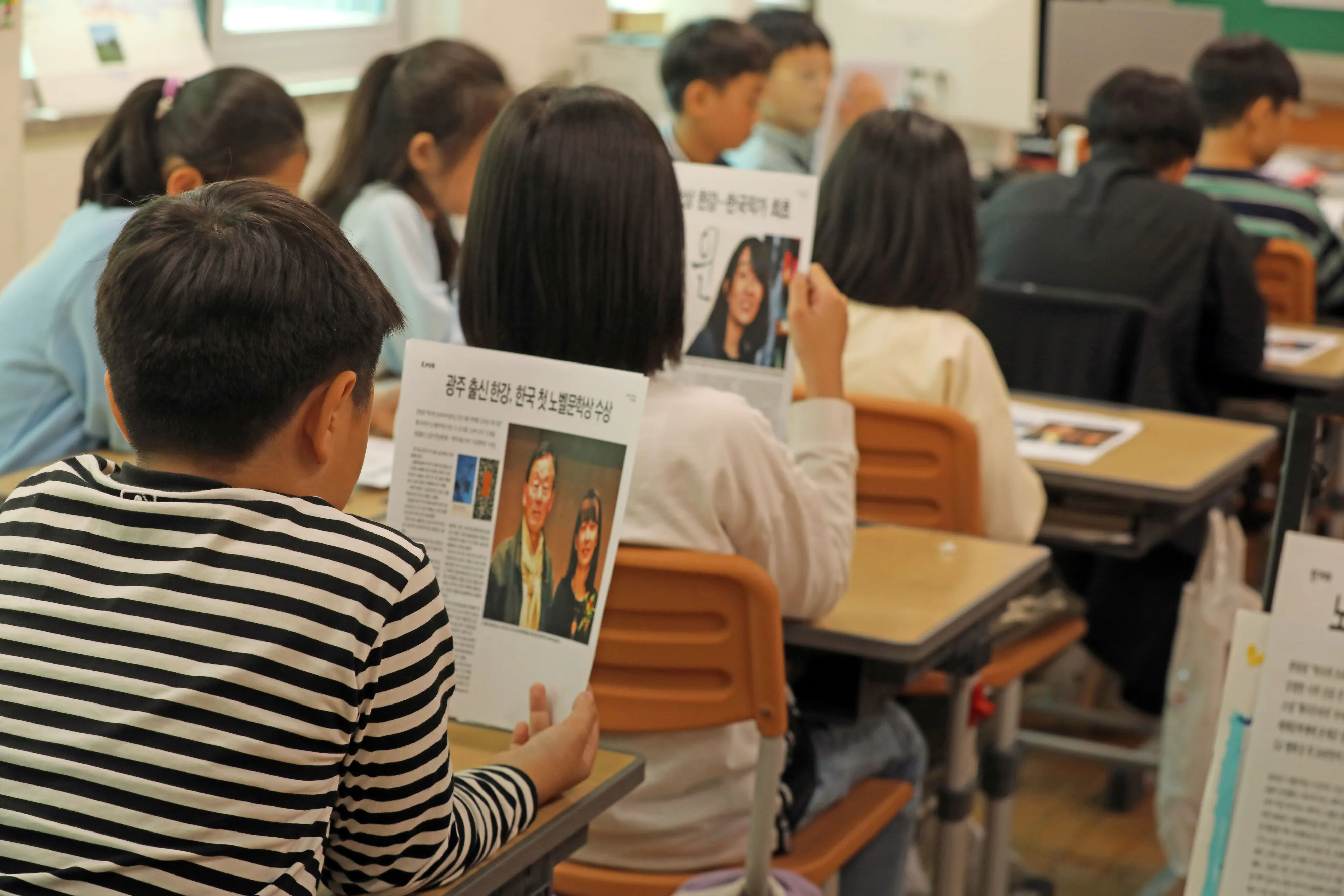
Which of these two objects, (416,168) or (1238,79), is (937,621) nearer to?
(416,168)

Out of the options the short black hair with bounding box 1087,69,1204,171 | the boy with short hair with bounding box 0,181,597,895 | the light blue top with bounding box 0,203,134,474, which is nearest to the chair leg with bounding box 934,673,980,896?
the boy with short hair with bounding box 0,181,597,895

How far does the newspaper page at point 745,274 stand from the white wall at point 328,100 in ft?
2.83

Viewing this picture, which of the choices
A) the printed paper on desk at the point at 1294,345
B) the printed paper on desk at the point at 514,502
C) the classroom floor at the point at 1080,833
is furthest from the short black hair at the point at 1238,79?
the printed paper on desk at the point at 514,502

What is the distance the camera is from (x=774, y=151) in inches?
174

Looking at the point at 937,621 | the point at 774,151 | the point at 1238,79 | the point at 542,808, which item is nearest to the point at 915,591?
the point at 937,621

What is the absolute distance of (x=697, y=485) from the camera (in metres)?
1.50

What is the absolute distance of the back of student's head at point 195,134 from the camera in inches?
86.7

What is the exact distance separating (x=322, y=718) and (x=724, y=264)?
43.1 inches

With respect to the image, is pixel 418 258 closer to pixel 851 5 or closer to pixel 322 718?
pixel 322 718

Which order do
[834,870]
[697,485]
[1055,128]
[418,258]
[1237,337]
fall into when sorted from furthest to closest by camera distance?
[1055,128] → [1237,337] → [418,258] → [834,870] → [697,485]

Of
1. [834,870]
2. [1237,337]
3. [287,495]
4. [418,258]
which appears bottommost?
[834,870]

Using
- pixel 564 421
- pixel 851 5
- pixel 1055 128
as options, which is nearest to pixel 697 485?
pixel 564 421

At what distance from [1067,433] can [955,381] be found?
14.9 inches

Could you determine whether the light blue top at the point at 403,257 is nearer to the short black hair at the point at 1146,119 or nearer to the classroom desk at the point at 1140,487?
the classroom desk at the point at 1140,487
